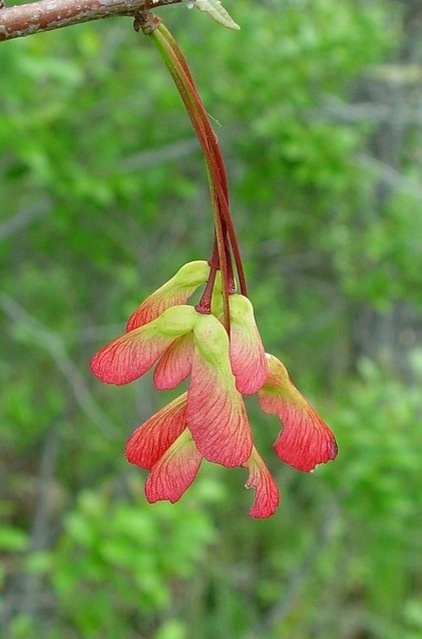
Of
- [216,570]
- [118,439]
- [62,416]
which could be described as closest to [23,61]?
[118,439]

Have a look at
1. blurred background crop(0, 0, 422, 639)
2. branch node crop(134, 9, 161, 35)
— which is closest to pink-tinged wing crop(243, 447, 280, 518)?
branch node crop(134, 9, 161, 35)

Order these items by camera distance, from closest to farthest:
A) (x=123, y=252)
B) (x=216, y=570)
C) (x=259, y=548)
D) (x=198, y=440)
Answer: (x=198, y=440) → (x=123, y=252) → (x=216, y=570) → (x=259, y=548)

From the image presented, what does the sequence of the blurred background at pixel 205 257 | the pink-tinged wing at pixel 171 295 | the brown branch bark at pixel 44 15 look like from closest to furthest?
the brown branch bark at pixel 44 15 < the pink-tinged wing at pixel 171 295 < the blurred background at pixel 205 257

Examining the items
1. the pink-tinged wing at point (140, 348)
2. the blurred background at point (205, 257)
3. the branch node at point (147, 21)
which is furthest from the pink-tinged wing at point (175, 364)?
the blurred background at point (205, 257)

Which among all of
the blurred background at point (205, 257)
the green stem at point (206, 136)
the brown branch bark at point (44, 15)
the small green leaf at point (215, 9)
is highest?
the brown branch bark at point (44, 15)

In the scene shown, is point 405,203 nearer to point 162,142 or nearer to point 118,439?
point 162,142

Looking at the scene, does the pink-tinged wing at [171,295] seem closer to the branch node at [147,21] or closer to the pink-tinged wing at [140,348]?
the pink-tinged wing at [140,348]

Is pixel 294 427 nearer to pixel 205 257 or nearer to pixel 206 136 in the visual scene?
pixel 206 136
